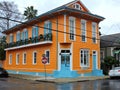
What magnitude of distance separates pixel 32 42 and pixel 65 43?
5.91 m

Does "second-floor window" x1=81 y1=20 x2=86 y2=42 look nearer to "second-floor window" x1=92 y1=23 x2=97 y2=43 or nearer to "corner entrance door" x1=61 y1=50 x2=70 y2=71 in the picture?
"second-floor window" x1=92 y1=23 x2=97 y2=43

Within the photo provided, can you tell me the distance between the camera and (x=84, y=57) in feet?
112

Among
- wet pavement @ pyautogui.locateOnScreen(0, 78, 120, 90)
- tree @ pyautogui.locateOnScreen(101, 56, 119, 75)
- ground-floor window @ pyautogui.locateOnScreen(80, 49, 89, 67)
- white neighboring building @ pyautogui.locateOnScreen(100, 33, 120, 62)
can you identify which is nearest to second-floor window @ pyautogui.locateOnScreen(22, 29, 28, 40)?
ground-floor window @ pyautogui.locateOnScreen(80, 49, 89, 67)

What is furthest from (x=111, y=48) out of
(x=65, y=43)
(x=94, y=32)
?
(x=65, y=43)

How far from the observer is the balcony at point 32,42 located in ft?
108

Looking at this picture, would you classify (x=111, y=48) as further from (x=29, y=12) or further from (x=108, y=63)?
(x=29, y=12)

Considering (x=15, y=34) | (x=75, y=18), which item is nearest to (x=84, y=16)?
(x=75, y=18)

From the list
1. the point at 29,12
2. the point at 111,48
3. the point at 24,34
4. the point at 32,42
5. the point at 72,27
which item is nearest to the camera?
the point at 72,27

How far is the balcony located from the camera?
108 ft

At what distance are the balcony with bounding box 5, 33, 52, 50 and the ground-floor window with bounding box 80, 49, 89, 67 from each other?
14.0ft

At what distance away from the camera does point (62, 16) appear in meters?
32.3

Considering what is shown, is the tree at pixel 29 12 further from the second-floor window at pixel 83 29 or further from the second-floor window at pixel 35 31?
the second-floor window at pixel 83 29

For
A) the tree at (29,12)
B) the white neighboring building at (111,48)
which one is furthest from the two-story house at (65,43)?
the tree at (29,12)

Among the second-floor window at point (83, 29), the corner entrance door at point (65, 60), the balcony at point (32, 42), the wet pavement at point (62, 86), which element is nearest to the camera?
the wet pavement at point (62, 86)
